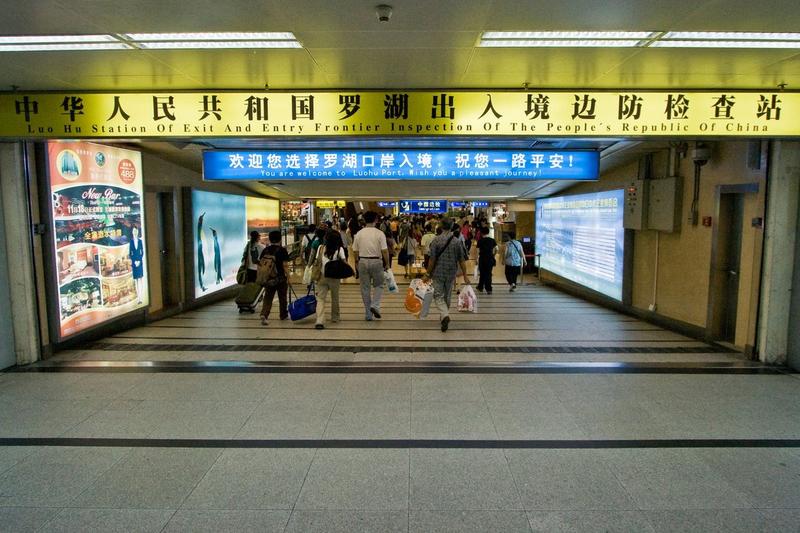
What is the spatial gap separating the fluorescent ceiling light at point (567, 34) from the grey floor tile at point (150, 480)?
3591 mm

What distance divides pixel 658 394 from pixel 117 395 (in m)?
4.83

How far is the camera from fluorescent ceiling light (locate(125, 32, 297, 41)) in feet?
12.2

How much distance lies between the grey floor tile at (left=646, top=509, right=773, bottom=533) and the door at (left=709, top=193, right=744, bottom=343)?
167 inches

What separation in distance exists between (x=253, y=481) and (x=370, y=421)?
1.08 metres

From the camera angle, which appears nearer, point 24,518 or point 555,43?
point 24,518

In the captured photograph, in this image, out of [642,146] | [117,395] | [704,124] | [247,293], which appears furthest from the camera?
[247,293]

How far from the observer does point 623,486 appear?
3.00m

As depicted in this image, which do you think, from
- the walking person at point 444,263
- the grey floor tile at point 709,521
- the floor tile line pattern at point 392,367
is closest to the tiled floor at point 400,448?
the grey floor tile at point 709,521

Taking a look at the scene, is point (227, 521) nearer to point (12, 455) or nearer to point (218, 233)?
point (12, 455)

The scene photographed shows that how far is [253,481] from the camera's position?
3061mm

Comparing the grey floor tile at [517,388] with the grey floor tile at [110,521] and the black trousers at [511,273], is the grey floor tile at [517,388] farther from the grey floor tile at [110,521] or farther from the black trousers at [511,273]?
the black trousers at [511,273]

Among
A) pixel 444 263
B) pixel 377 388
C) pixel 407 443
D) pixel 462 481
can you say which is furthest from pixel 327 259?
pixel 462 481

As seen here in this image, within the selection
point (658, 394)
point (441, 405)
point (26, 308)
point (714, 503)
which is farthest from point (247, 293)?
point (714, 503)

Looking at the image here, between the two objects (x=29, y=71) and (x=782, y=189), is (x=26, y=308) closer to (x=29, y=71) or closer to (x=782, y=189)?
(x=29, y=71)
